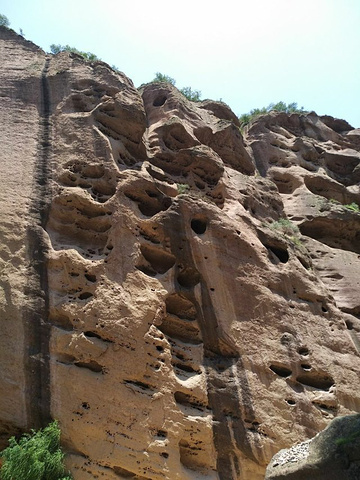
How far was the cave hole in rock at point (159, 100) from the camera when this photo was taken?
18.7 metres

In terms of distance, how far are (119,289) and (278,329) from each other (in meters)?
3.93

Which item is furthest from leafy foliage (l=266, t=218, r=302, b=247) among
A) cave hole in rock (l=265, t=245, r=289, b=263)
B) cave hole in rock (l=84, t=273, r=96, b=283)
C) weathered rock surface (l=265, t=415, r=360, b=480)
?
weathered rock surface (l=265, t=415, r=360, b=480)

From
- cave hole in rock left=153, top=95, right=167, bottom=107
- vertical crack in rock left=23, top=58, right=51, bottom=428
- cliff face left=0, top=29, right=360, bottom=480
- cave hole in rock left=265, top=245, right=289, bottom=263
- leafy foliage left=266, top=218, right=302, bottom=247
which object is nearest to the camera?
vertical crack in rock left=23, top=58, right=51, bottom=428

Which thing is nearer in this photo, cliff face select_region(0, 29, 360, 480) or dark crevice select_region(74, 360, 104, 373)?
cliff face select_region(0, 29, 360, 480)

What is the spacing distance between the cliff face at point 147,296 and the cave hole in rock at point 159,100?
252cm

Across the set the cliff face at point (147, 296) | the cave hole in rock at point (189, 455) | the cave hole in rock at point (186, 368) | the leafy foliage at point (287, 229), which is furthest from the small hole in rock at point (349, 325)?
the cave hole in rock at point (189, 455)

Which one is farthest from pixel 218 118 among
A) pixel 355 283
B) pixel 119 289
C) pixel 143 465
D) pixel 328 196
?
pixel 143 465

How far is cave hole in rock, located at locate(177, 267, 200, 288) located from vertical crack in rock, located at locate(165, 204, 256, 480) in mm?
34

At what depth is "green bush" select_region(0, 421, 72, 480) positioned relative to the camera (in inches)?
289

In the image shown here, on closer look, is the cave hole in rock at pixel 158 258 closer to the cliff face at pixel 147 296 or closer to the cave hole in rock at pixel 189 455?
the cliff face at pixel 147 296

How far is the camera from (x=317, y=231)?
1789cm

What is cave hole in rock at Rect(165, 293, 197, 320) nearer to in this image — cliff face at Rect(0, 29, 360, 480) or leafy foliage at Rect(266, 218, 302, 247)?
cliff face at Rect(0, 29, 360, 480)

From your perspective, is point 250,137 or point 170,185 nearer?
point 170,185

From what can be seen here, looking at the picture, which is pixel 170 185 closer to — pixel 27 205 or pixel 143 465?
pixel 27 205
